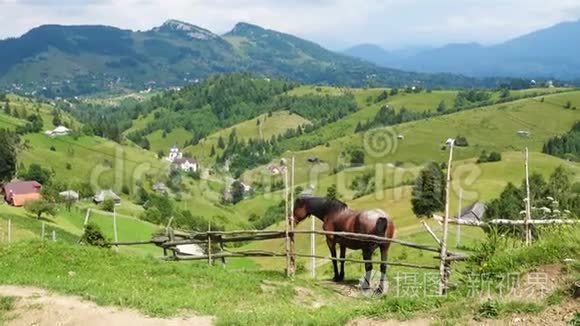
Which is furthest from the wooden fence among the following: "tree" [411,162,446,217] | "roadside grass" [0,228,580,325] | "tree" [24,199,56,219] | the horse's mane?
"tree" [24,199,56,219]

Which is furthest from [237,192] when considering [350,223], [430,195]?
[350,223]

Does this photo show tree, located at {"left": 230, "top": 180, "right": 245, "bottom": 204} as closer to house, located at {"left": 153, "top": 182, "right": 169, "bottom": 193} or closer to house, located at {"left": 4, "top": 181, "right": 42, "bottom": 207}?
house, located at {"left": 153, "top": 182, "right": 169, "bottom": 193}

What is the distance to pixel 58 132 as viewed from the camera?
15500 cm

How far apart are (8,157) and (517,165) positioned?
78243 mm

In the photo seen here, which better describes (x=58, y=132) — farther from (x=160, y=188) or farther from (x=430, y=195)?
(x=430, y=195)

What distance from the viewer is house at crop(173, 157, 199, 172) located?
158 metres

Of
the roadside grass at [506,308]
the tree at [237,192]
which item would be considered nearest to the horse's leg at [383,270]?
the roadside grass at [506,308]

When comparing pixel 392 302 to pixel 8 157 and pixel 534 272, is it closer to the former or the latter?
pixel 534 272

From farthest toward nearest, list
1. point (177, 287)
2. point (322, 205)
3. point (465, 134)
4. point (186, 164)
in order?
point (186, 164) → point (465, 134) → point (322, 205) → point (177, 287)

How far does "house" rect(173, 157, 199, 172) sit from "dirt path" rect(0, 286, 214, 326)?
14544 centimetres

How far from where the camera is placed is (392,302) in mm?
9617

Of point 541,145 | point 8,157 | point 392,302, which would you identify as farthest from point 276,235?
point 541,145

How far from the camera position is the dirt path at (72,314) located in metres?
10.6

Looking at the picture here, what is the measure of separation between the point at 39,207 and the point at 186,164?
102 meters
